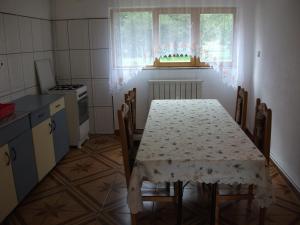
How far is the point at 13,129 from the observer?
8.82 ft

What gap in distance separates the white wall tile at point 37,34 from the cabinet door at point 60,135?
96cm

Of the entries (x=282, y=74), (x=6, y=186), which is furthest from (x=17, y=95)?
(x=282, y=74)

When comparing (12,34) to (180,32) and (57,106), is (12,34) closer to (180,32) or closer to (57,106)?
(57,106)

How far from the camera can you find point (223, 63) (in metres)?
4.53

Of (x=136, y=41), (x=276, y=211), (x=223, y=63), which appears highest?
(x=136, y=41)

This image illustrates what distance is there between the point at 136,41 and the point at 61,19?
3.81 feet

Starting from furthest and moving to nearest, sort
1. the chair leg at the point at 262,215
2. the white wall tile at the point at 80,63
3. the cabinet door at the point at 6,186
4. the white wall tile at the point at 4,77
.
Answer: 1. the white wall tile at the point at 80,63
2. the white wall tile at the point at 4,77
3. the cabinet door at the point at 6,186
4. the chair leg at the point at 262,215

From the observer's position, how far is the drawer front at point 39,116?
10.1 feet

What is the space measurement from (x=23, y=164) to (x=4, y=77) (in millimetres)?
1038

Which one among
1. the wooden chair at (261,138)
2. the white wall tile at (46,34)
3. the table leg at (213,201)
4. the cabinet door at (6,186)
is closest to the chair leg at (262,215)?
the wooden chair at (261,138)

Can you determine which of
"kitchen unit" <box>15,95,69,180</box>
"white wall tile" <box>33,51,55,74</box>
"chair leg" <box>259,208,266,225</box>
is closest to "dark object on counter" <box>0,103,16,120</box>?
"kitchen unit" <box>15,95,69,180</box>

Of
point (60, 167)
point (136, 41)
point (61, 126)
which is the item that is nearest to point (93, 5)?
point (136, 41)

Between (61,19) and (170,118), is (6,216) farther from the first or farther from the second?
(61,19)

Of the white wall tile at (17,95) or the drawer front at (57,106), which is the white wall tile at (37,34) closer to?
the white wall tile at (17,95)
